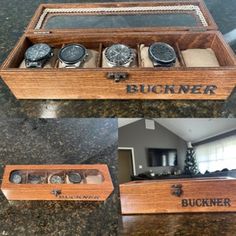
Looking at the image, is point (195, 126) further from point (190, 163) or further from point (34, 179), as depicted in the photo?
point (34, 179)

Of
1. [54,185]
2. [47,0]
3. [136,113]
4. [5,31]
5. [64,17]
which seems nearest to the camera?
[54,185]

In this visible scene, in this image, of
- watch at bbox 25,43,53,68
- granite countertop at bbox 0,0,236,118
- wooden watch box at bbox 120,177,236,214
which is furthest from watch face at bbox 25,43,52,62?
wooden watch box at bbox 120,177,236,214

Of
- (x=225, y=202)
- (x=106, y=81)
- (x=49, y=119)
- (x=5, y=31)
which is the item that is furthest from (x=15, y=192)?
(x=5, y=31)

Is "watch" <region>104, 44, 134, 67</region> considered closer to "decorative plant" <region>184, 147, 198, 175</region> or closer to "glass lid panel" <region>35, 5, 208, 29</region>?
"glass lid panel" <region>35, 5, 208, 29</region>

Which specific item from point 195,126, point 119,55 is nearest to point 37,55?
point 119,55

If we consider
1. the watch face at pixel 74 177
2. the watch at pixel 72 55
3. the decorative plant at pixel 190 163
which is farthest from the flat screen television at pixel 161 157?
the watch at pixel 72 55

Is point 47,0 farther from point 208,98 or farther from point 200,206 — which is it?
point 200,206

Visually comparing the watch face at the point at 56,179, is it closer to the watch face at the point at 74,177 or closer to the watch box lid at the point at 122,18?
the watch face at the point at 74,177
